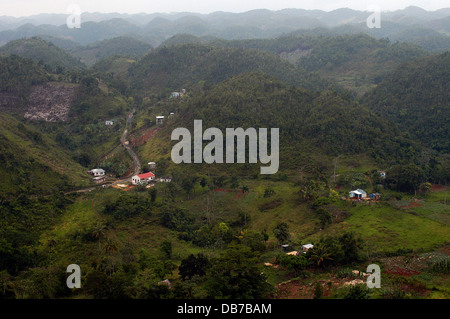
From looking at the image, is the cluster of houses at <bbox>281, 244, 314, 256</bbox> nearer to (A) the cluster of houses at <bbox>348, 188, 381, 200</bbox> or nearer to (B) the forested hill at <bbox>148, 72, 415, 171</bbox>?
(A) the cluster of houses at <bbox>348, 188, 381, 200</bbox>

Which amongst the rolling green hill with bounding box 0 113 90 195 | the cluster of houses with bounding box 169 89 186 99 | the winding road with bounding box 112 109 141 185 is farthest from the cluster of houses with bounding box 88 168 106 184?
the cluster of houses with bounding box 169 89 186 99

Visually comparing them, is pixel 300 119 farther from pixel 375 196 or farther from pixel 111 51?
pixel 111 51

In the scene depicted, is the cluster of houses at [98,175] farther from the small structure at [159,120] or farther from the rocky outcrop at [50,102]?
the rocky outcrop at [50,102]

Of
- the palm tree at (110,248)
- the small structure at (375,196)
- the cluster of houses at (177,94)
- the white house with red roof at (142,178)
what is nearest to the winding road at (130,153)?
the white house with red roof at (142,178)

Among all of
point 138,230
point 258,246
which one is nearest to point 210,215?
point 138,230

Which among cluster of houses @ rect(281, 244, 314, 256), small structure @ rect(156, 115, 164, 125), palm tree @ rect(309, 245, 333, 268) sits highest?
small structure @ rect(156, 115, 164, 125)

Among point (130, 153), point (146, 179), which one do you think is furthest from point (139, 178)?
point (130, 153)
